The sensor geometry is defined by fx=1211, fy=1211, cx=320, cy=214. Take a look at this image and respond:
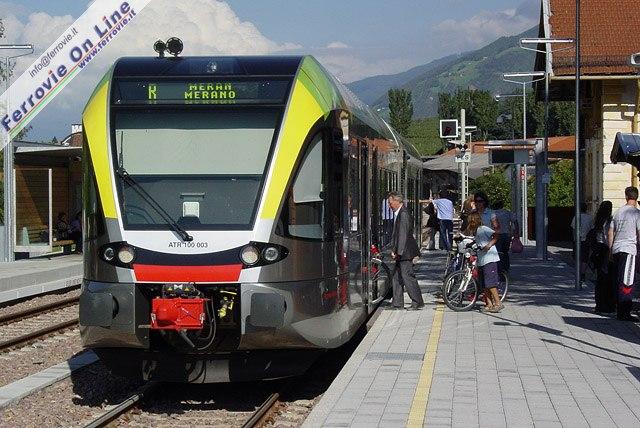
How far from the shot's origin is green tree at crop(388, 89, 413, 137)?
4850 inches

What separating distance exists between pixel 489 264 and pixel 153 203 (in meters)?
7.32

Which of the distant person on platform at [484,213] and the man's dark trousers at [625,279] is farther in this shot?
the distant person on platform at [484,213]

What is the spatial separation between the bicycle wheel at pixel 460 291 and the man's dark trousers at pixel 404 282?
1.38ft

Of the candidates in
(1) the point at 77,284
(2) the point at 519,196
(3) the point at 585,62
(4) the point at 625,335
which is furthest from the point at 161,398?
(2) the point at 519,196

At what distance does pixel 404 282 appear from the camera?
55.7 ft

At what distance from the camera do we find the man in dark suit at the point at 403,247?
16609 mm

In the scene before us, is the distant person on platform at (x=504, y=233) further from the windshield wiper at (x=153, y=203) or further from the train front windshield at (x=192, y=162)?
the windshield wiper at (x=153, y=203)

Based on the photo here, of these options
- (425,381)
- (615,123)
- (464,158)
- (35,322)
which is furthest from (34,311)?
(615,123)

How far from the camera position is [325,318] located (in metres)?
10.8

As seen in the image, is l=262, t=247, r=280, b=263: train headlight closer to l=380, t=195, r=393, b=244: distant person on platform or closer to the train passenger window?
the train passenger window

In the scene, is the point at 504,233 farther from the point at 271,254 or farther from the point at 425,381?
the point at 271,254

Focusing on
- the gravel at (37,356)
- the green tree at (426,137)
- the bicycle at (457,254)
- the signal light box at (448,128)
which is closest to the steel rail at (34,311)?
the gravel at (37,356)

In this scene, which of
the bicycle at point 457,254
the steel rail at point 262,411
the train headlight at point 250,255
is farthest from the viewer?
the bicycle at point 457,254

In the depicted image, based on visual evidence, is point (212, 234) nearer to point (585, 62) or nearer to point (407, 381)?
point (407, 381)
